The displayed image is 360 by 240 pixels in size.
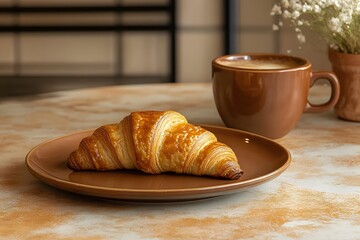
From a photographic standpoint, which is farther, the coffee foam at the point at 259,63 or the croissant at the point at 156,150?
the coffee foam at the point at 259,63

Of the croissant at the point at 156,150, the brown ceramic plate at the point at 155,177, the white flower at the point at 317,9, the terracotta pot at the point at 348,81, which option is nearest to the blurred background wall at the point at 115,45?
the terracotta pot at the point at 348,81

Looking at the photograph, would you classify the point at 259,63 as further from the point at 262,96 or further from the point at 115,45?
the point at 115,45

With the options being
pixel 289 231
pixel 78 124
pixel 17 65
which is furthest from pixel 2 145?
pixel 17 65

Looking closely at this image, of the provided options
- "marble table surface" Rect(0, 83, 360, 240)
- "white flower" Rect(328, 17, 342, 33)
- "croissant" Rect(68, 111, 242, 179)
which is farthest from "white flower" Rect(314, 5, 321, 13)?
"croissant" Rect(68, 111, 242, 179)

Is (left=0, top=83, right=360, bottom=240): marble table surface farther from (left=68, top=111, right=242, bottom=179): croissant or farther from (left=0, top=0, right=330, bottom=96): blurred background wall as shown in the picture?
(left=0, top=0, right=330, bottom=96): blurred background wall

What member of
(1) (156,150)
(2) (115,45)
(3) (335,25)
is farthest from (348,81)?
(2) (115,45)

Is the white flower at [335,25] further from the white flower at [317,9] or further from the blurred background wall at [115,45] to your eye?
the blurred background wall at [115,45]
